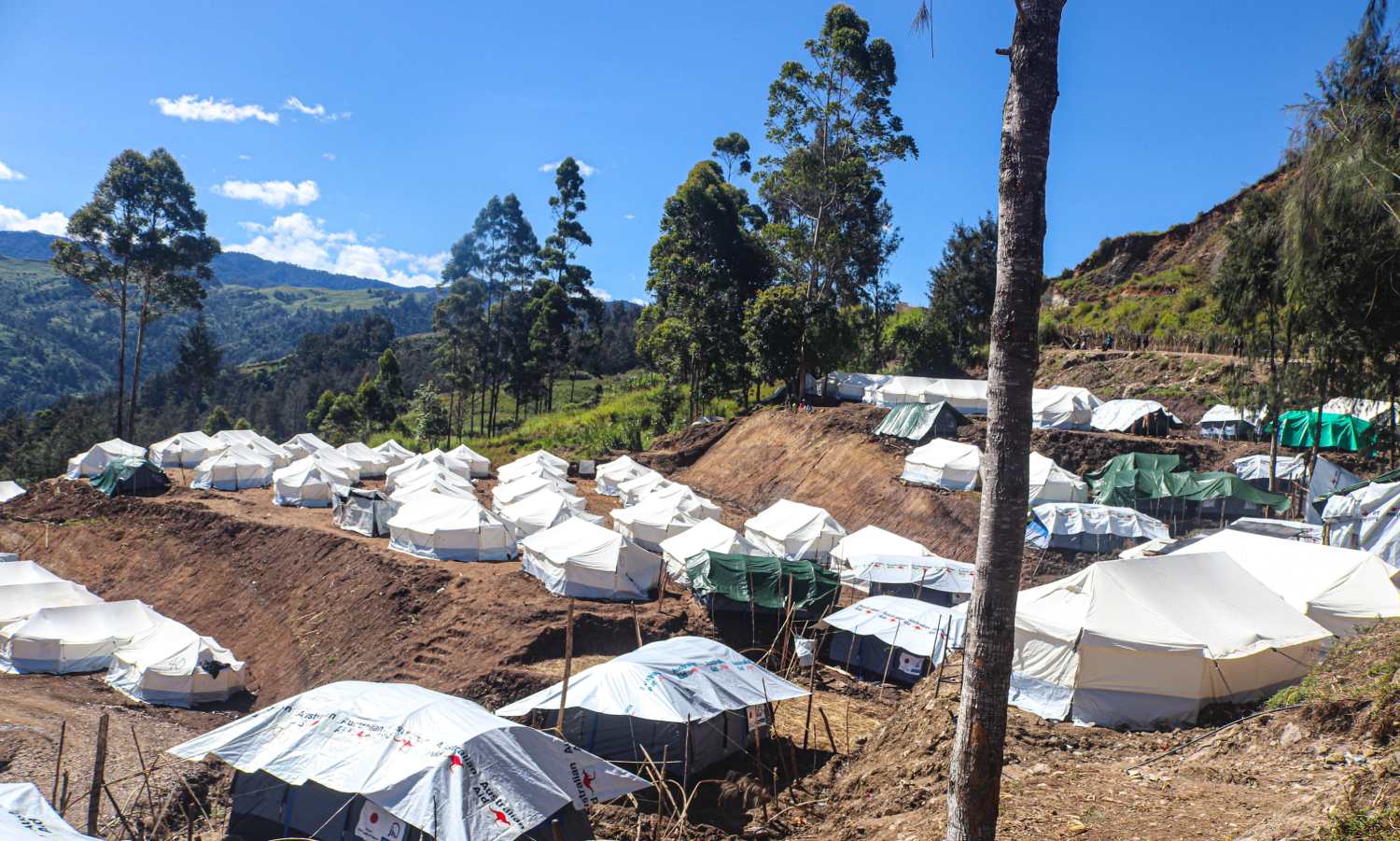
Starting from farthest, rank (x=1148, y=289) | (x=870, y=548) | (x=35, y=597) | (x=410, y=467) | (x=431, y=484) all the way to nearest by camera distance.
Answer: (x=1148, y=289), (x=410, y=467), (x=431, y=484), (x=870, y=548), (x=35, y=597)

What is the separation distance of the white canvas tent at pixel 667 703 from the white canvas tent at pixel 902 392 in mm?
34003

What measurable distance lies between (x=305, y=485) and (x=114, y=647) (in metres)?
15.6

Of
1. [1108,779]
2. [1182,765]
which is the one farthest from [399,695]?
[1182,765]

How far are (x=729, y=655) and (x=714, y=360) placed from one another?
35012 millimetres

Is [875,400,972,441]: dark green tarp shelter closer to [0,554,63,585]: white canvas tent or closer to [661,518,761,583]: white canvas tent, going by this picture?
[661,518,761,583]: white canvas tent

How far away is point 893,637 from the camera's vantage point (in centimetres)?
1712

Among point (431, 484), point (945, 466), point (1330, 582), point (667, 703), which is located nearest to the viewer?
point (667, 703)

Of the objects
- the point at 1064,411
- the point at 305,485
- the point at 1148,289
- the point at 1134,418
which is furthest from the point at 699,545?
the point at 1148,289

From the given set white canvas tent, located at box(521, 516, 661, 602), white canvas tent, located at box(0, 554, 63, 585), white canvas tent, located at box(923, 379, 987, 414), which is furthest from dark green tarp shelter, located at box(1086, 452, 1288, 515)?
white canvas tent, located at box(0, 554, 63, 585)

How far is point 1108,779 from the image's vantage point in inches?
346

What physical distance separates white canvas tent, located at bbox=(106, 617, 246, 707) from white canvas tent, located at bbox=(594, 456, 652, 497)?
20.6 m

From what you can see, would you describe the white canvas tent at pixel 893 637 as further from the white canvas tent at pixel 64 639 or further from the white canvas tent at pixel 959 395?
the white canvas tent at pixel 959 395

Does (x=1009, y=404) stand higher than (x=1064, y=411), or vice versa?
(x=1009, y=404)

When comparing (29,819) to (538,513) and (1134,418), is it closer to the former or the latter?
(538,513)
